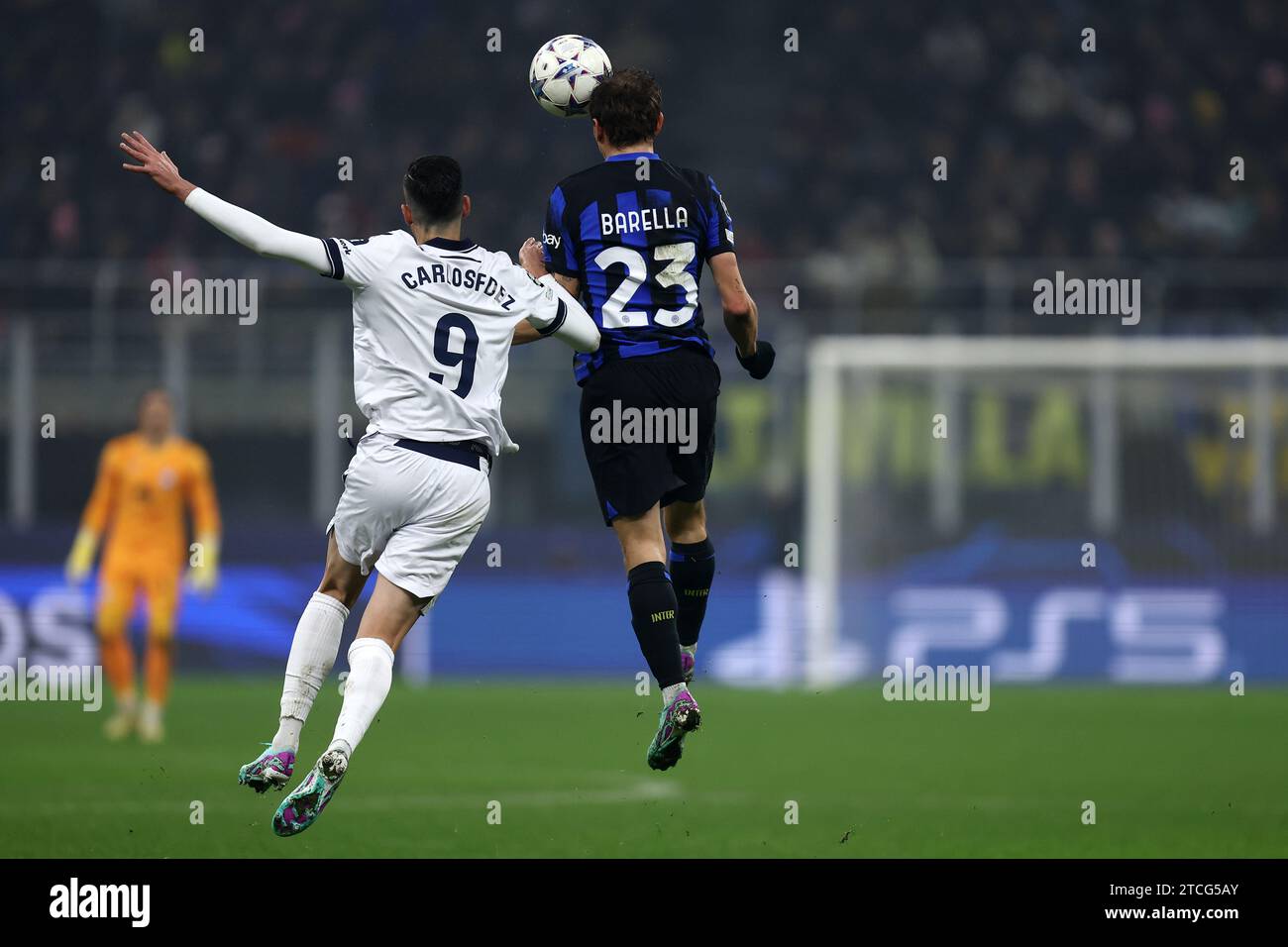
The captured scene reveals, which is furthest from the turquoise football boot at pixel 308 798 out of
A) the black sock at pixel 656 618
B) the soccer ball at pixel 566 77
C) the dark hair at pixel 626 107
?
the soccer ball at pixel 566 77

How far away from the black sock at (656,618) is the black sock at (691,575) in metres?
0.49

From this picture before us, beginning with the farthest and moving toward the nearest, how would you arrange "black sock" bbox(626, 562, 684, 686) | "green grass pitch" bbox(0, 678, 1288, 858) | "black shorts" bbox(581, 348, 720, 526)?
1. "green grass pitch" bbox(0, 678, 1288, 858)
2. "black shorts" bbox(581, 348, 720, 526)
3. "black sock" bbox(626, 562, 684, 686)

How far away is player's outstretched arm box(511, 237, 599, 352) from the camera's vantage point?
696 centimetres

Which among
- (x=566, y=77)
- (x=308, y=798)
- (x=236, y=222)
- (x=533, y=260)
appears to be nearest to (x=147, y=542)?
(x=533, y=260)

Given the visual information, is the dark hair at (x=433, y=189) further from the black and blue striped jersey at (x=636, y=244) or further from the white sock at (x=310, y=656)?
the white sock at (x=310, y=656)

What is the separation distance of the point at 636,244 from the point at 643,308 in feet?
0.80

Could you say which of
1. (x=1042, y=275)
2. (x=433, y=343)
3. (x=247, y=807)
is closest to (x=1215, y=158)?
(x=1042, y=275)

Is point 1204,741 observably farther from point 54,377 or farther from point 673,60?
point 673,60

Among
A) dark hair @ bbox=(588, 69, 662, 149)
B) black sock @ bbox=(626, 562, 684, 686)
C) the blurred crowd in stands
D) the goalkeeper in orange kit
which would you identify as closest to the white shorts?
black sock @ bbox=(626, 562, 684, 686)

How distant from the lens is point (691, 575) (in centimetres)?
784

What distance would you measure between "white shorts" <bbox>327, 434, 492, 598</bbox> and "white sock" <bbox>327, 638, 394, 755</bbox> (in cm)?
24

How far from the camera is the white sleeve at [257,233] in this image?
256 inches

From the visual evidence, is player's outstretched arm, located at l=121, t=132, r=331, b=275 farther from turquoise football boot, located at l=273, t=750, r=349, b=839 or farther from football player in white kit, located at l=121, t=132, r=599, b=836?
turquoise football boot, located at l=273, t=750, r=349, b=839

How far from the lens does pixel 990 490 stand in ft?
56.1
